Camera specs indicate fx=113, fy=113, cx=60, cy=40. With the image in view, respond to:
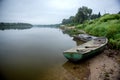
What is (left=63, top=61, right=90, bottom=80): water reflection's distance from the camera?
606cm

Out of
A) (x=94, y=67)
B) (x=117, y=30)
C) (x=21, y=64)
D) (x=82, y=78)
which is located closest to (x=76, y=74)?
(x=82, y=78)

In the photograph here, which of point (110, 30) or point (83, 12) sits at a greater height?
point (83, 12)

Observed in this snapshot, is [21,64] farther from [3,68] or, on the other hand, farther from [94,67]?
[94,67]

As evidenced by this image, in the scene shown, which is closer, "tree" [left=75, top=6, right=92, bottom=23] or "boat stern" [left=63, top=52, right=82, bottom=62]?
"boat stern" [left=63, top=52, right=82, bottom=62]

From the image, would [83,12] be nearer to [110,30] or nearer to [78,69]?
[110,30]

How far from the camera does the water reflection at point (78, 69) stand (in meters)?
6.06

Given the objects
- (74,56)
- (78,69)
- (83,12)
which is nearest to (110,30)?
(74,56)

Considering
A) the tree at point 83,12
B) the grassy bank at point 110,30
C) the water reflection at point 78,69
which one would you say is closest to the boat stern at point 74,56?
the water reflection at point 78,69

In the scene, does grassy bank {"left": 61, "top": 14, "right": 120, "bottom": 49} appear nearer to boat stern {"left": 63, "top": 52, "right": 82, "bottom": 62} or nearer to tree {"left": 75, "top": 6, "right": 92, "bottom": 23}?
boat stern {"left": 63, "top": 52, "right": 82, "bottom": 62}

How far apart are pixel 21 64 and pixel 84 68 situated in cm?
426

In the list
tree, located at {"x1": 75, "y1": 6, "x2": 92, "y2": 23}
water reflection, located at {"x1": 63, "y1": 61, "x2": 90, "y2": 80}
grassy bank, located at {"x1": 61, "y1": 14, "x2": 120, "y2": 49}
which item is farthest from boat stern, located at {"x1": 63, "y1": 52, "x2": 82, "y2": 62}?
tree, located at {"x1": 75, "y1": 6, "x2": 92, "y2": 23}

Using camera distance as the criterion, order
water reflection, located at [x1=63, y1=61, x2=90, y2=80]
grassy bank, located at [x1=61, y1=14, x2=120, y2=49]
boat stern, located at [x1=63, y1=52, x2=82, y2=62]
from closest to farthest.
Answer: water reflection, located at [x1=63, y1=61, x2=90, y2=80], boat stern, located at [x1=63, y1=52, x2=82, y2=62], grassy bank, located at [x1=61, y1=14, x2=120, y2=49]

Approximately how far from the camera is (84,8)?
4581 cm

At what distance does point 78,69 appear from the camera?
694 cm
